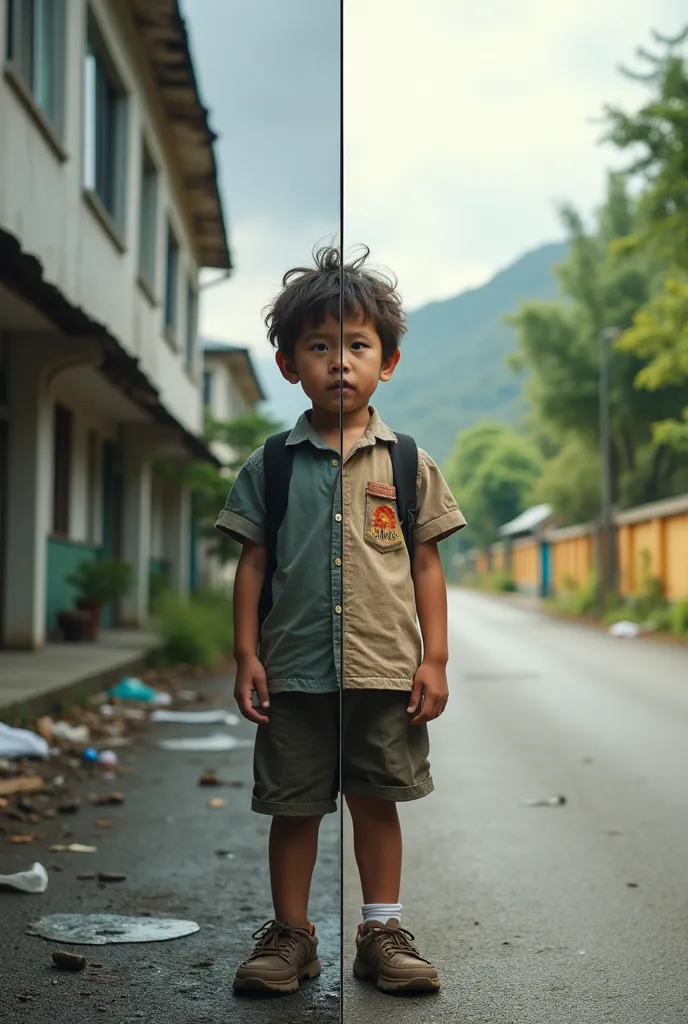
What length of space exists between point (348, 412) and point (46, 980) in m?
1.33

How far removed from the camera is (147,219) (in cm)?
1179

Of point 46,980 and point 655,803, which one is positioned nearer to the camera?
point 46,980

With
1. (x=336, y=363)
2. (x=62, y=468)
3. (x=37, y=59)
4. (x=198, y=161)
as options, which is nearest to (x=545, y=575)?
(x=62, y=468)

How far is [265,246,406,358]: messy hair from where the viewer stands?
8.61 feet

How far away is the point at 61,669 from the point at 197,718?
99 centimetres

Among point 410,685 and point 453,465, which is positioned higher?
point 453,465

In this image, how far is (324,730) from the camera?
8.93 ft

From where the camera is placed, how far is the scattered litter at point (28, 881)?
3609mm

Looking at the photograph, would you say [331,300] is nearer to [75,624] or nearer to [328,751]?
[328,751]

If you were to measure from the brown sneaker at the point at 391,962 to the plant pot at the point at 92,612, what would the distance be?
887cm

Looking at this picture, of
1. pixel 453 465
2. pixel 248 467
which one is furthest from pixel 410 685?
pixel 453 465

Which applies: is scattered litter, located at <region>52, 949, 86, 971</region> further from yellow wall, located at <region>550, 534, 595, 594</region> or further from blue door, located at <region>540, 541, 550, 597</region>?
blue door, located at <region>540, 541, 550, 597</region>

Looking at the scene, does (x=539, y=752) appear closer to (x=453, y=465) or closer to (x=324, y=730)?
(x=453, y=465)

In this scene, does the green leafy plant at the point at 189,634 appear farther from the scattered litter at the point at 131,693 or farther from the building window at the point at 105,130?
the building window at the point at 105,130
